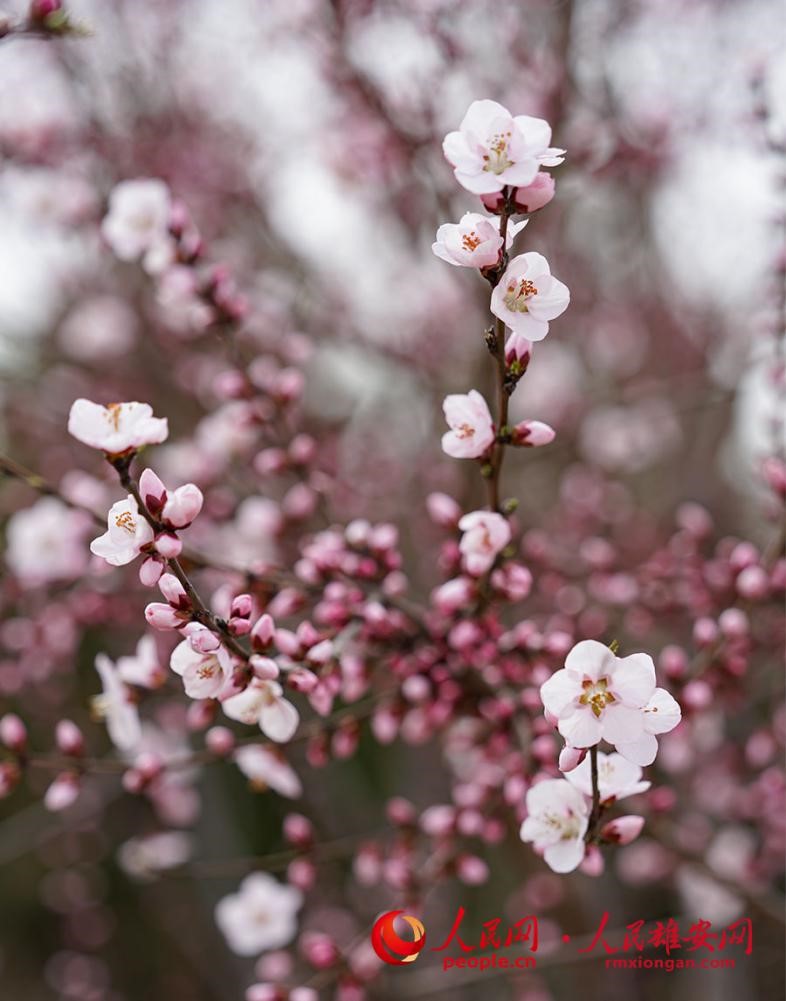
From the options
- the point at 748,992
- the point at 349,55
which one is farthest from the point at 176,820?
the point at 349,55

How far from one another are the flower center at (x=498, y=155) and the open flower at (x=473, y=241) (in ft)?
0.21

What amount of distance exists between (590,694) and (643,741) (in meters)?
0.10

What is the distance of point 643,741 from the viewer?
1122 millimetres

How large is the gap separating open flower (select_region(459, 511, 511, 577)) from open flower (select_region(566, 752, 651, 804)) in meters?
0.37

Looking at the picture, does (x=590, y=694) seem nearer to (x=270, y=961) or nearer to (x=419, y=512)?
(x=270, y=961)

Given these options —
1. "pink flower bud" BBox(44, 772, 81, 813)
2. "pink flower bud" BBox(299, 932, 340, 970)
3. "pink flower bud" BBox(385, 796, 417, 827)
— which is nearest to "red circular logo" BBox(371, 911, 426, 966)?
"pink flower bud" BBox(299, 932, 340, 970)

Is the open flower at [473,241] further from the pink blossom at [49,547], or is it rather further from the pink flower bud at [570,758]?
the pink blossom at [49,547]

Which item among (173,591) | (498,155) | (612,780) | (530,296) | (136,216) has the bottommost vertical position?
(612,780)

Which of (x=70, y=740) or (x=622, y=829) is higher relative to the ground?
(x=622, y=829)

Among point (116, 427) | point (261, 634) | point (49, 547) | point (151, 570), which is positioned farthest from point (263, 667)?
point (49, 547)

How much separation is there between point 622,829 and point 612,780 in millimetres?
79

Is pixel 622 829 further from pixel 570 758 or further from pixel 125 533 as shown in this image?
pixel 125 533

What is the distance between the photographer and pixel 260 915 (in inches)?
87.2

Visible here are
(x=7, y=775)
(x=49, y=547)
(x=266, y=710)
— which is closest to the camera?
(x=266, y=710)
